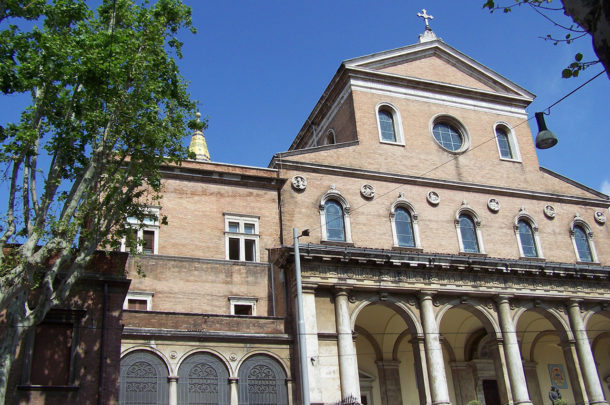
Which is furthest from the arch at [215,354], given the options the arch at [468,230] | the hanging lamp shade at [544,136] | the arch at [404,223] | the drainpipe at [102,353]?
the hanging lamp shade at [544,136]

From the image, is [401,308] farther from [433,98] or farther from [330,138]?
[433,98]

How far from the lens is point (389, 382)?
27.4m

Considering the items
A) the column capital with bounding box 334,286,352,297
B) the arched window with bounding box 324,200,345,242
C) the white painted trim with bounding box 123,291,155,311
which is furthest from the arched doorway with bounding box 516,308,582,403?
the white painted trim with bounding box 123,291,155,311

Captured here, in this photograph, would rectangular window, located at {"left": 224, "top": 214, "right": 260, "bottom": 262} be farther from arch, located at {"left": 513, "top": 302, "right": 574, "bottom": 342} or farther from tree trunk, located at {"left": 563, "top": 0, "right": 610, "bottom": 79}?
tree trunk, located at {"left": 563, "top": 0, "right": 610, "bottom": 79}

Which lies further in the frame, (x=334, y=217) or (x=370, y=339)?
(x=370, y=339)

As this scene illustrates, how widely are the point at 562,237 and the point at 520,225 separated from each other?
93.5 inches

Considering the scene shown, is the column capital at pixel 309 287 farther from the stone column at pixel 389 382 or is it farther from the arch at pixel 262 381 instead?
the stone column at pixel 389 382

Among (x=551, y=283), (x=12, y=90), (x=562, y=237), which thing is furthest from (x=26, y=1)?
(x=562, y=237)

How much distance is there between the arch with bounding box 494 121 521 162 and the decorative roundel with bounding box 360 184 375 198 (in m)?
8.13

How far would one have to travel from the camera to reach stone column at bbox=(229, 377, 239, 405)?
2102 centimetres

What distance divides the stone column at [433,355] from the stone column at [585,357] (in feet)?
21.8

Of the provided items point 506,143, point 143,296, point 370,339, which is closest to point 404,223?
point 370,339

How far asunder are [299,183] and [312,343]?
23.1 feet

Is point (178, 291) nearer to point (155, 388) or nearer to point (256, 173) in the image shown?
point (155, 388)
